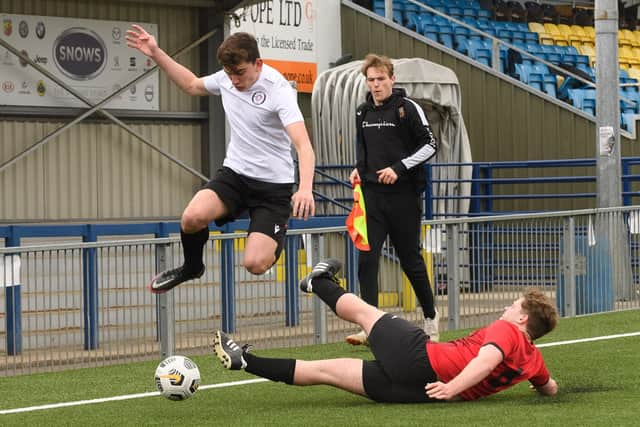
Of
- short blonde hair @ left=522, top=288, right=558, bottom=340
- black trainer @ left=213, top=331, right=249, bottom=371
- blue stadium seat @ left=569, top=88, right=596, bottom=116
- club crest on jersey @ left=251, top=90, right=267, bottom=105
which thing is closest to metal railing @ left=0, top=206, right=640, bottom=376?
club crest on jersey @ left=251, top=90, right=267, bottom=105

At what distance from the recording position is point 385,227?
1053 cm

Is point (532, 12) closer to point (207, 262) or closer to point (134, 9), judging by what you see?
point (134, 9)

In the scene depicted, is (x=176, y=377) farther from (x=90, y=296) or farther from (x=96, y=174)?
(x=96, y=174)

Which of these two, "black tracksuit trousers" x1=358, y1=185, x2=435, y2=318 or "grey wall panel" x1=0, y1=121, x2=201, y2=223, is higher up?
"grey wall panel" x1=0, y1=121, x2=201, y2=223

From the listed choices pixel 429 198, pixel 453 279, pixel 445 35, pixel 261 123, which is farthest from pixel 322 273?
pixel 445 35

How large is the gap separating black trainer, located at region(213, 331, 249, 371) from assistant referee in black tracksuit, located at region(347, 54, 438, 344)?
2239 millimetres

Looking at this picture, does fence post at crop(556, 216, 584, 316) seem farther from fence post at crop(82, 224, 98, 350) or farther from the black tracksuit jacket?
fence post at crop(82, 224, 98, 350)

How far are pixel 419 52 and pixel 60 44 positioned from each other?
834 centimetres

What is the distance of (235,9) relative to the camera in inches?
715

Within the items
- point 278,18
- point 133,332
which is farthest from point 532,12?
point 133,332

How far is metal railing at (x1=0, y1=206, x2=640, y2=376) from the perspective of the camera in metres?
11.3

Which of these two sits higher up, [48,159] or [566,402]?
[48,159]

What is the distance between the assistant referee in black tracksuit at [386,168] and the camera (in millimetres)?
10453

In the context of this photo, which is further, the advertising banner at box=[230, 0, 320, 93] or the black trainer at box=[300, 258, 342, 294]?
the advertising banner at box=[230, 0, 320, 93]
